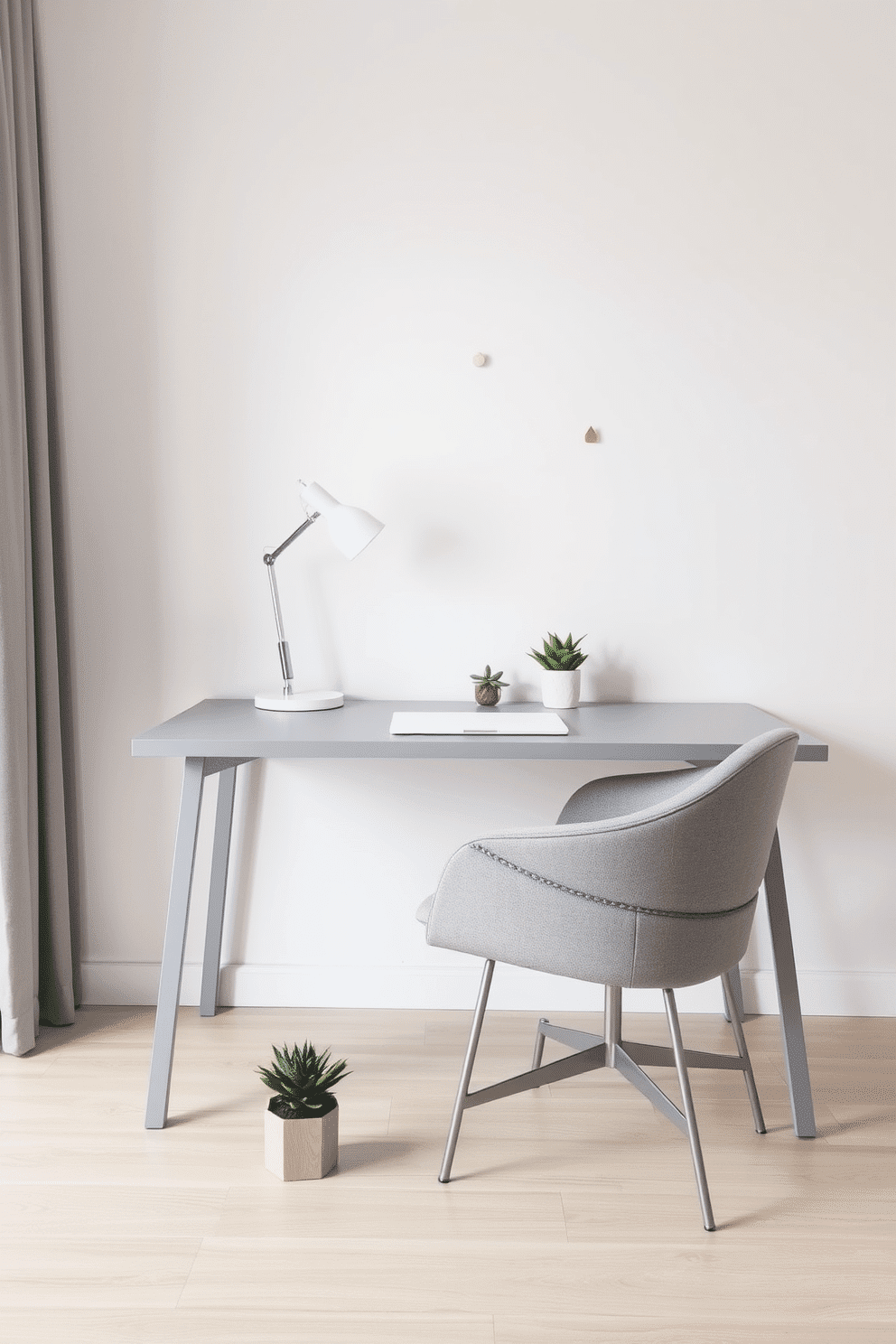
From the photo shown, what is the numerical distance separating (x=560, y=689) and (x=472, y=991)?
749mm

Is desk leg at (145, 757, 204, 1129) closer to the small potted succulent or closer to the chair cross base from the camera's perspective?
the chair cross base

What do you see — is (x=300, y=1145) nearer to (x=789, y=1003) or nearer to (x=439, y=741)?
(x=439, y=741)

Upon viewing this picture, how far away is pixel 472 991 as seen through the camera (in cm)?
248

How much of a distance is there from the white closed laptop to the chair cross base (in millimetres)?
438

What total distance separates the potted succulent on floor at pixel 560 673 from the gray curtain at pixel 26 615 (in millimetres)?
1086

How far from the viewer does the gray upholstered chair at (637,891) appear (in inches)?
62.1

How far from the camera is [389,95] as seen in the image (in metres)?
2.37

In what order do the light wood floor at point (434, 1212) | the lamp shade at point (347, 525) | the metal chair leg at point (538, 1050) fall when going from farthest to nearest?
the lamp shade at point (347, 525) → the metal chair leg at point (538, 1050) → the light wood floor at point (434, 1212)

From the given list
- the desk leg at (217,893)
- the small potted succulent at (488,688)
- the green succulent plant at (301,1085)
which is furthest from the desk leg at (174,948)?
the small potted succulent at (488,688)

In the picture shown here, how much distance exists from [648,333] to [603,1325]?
1.92 m

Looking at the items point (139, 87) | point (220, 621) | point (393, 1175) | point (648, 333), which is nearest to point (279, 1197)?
point (393, 1175)

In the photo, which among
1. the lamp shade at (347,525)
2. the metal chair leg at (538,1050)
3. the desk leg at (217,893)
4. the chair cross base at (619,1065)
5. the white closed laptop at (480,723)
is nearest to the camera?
the chair cross base at (619,1065)

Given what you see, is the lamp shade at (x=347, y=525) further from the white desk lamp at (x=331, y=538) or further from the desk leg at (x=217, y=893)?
the desk leg at (x=217, y=893)

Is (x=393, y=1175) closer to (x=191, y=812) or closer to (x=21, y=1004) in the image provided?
(x=191, y=812)
